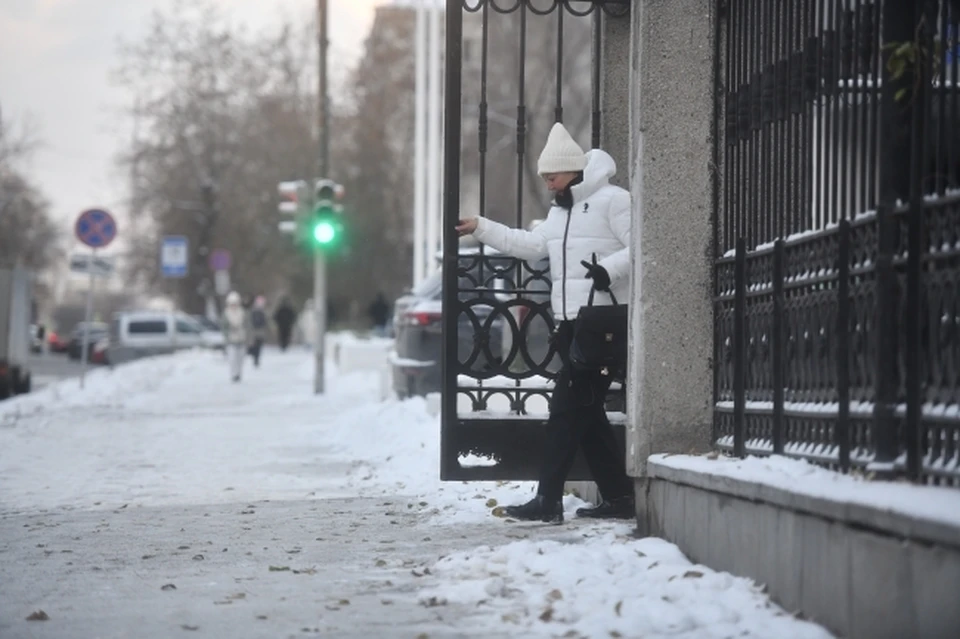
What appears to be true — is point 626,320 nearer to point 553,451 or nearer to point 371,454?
point 553,451

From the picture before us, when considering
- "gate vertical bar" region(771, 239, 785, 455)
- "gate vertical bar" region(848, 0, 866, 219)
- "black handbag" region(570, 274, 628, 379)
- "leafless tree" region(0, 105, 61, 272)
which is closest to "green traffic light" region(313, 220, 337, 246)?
"black handbag" region(570, 274, 628, 379)

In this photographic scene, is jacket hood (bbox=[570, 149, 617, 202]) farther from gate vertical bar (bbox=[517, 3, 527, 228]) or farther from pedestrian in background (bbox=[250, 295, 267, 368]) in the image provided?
pedestrian in background (bbox=[250, 295, 267, 368])

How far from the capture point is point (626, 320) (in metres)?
9.54

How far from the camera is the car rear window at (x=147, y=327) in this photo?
190 ft

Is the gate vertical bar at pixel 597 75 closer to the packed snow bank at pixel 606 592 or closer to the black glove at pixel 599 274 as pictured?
the black glove at pixel 599 274

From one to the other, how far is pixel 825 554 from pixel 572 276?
137 inches

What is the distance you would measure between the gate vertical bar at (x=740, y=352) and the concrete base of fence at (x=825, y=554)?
0.31 metres

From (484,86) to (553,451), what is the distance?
213 centimetres

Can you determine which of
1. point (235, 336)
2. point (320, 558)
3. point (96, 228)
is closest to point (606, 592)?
point (320, 558)

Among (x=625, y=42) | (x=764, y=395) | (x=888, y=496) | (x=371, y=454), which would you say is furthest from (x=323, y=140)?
(x=888, y=496)

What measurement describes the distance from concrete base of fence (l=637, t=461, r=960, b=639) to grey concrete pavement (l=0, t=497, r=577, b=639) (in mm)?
1153

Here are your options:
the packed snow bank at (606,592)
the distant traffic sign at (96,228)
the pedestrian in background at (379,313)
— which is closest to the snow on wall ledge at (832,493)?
the packed snow bank at (606,592)

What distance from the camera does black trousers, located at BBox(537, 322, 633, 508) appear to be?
31.9ft

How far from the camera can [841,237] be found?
6879 mm
